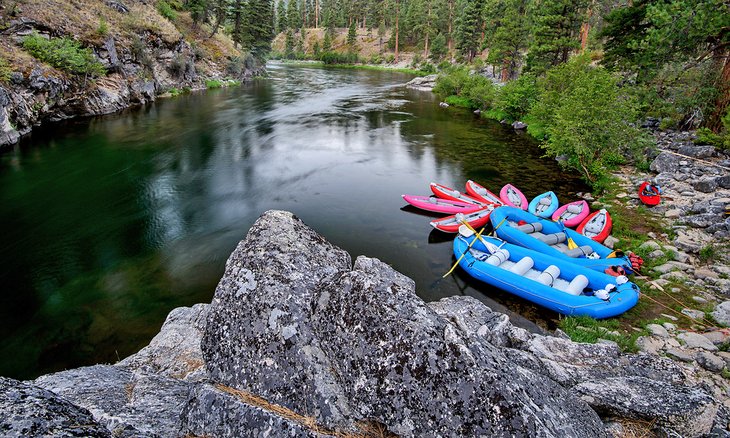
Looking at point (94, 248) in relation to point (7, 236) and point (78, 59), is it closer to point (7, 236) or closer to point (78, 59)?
point (7, 236)

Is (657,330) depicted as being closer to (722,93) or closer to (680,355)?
(680,355)

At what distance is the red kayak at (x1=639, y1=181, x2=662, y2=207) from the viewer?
16219mm

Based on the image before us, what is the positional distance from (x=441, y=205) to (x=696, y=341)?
11.0m

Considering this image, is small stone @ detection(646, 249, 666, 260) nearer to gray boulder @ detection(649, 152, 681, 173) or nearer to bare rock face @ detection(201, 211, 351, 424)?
gray boulder @ detection(649, 152, 681, 173)

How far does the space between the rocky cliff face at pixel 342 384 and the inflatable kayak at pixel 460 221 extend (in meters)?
10.8

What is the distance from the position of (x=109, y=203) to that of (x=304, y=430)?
62.3 feet

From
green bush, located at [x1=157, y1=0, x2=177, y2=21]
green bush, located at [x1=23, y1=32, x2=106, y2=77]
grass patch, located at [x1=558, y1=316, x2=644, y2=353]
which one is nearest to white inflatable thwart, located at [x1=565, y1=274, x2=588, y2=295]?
grass patch, located at [x1=558, y1=316, x2=644, y2=353]

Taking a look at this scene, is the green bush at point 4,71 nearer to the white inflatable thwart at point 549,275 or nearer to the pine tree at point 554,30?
the white inflatable thwart at point 549,275

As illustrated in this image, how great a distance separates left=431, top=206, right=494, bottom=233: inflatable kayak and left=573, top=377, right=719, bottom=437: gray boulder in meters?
11.3

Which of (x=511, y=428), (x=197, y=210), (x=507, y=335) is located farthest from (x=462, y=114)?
(x=511, y=428)

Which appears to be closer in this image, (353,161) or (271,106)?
(353,161)

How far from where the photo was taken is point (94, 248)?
14.4m

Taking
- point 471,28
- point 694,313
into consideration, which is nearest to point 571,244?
point 694,313

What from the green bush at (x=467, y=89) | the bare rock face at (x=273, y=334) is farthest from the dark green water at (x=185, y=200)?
the bare rock face at (x=273, y=334)
